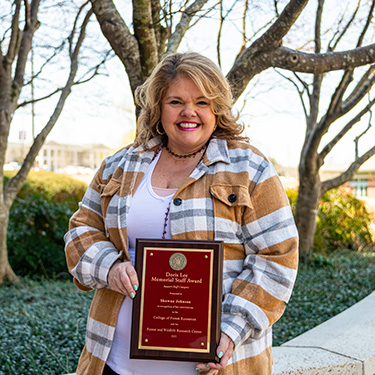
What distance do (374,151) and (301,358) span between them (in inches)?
201

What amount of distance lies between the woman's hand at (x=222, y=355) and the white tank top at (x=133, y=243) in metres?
0.09

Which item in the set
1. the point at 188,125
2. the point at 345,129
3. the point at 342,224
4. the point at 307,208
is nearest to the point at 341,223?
the point at 342,224

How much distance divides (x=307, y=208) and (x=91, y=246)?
5931mm

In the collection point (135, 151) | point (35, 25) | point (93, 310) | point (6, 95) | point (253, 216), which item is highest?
point (35, 25)

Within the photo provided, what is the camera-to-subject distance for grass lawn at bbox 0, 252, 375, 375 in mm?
3816

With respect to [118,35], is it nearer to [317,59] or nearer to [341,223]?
[317,59]

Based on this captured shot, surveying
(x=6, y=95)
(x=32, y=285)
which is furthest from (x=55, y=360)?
(x=6, y=95)

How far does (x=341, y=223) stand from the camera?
10.5 meters

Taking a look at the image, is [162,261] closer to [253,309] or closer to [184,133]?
[253,309]

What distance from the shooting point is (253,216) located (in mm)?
1924

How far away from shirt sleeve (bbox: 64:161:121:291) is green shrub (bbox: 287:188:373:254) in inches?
326

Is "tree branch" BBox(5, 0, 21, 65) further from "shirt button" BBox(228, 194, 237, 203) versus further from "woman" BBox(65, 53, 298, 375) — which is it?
"shirt button" BBox(228, 194, 237, 203)

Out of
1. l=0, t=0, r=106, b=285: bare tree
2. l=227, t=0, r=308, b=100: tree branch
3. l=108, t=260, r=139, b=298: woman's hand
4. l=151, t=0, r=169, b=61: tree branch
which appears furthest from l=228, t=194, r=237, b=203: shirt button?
l=0, t=0, r=106, b=285: bare tree

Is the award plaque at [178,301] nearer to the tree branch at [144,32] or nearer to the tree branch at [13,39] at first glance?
the tree branch at [144,32]
